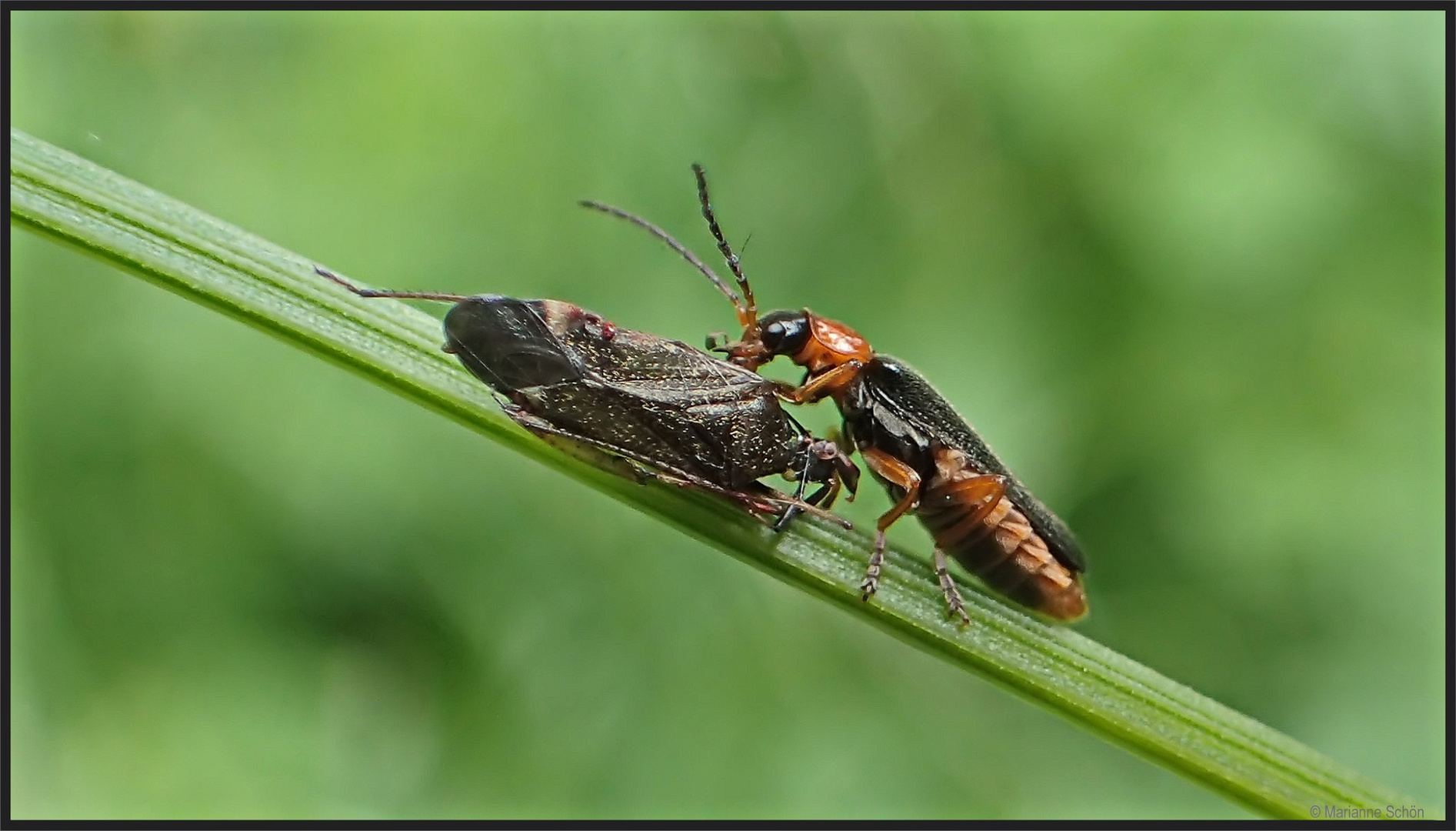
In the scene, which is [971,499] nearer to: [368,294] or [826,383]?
[826,383]

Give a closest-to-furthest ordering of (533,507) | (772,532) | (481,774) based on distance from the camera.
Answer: (772,532)
(481,774)
(533,507)

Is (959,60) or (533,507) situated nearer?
(533,507)

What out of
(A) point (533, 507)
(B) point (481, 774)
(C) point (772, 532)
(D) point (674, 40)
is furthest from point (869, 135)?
(B) point (481, 774)

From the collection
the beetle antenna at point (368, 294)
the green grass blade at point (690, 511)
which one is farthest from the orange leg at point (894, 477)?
the beetle antenna at point (368, 294)

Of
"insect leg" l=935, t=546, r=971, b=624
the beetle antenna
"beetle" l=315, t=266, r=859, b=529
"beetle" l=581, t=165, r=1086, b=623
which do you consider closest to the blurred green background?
"beetle" l=581, t=165, r=1086, b=623

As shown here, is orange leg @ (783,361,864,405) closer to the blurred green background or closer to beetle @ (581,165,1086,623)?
beetle @ (581,165,1086,623)

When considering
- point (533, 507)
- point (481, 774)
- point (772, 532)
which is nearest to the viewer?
point (772, 532)

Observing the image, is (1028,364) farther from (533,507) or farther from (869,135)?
(533,507)
